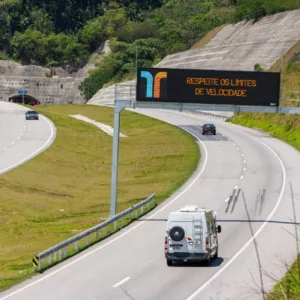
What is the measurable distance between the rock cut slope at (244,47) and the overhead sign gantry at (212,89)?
97.8 metres

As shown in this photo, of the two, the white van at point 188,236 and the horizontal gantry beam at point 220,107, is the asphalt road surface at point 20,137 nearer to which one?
the horizontal gantry beam at point 220,107

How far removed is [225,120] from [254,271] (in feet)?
302

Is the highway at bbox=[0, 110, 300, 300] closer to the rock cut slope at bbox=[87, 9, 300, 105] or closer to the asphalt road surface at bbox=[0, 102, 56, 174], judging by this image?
the asphalt road surface at bbox=[0, 102, 56, 174]

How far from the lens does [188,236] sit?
3469 cm

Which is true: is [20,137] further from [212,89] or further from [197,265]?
[197,265]

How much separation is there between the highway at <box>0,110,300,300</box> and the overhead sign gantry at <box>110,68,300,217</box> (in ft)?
16.6

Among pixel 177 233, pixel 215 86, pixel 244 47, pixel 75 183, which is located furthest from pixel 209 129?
pixel 177 233

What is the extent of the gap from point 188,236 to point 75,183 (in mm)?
34368

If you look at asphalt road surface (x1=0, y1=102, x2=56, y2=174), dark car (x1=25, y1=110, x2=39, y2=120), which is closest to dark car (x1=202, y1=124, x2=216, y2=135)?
asphalt road surface (x1=0, y1=102, x2=56, y2=174)

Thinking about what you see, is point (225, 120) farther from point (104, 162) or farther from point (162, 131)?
point (104, 162)

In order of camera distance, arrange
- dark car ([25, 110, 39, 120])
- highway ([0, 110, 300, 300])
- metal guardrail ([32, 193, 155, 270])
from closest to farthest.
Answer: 1. highway ([0, 110, 300, 300])
2. metal guardrail ([32, 193, 155, 270])
3. dark car ([25, 110, 39, 120])

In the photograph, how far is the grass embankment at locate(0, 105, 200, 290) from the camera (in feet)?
150

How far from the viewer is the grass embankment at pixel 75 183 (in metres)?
45.6

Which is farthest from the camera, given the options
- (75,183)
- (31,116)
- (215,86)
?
(31,116)
